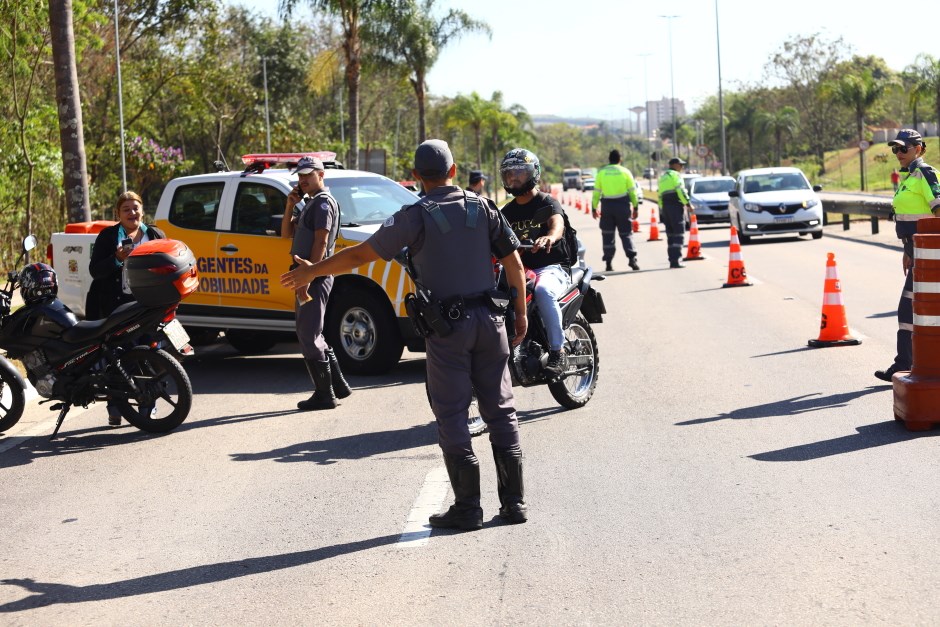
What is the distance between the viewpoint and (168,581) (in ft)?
17.9

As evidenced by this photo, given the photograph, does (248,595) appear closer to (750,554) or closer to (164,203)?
(750,554)

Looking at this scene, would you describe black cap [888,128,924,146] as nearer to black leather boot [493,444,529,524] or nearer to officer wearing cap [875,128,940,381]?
officer wearing cap [875,128,940,381]

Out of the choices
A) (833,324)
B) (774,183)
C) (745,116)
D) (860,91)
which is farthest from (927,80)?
(833,324)

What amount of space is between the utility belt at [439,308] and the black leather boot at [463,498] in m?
0.64

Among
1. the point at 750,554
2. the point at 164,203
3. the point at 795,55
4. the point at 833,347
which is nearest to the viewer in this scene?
the point at 750,554

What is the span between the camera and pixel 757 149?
98.1 metres

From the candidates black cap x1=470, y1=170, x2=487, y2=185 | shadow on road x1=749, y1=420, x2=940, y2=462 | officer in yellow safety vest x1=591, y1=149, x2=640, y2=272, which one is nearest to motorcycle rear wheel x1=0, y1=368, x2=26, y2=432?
shadow on road x1=749, y1=420, x2=940, y2=462

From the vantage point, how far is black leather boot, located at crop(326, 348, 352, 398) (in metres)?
9.84

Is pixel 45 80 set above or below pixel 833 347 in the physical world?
above

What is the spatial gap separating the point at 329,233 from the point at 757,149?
92377 millimetres

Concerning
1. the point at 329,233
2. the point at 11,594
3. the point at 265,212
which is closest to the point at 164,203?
the point at 265,212

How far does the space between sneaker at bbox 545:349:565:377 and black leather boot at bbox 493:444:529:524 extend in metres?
2.44

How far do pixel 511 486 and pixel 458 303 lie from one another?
3.08 feet

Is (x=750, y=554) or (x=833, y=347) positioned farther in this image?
(x=833, y=347)
